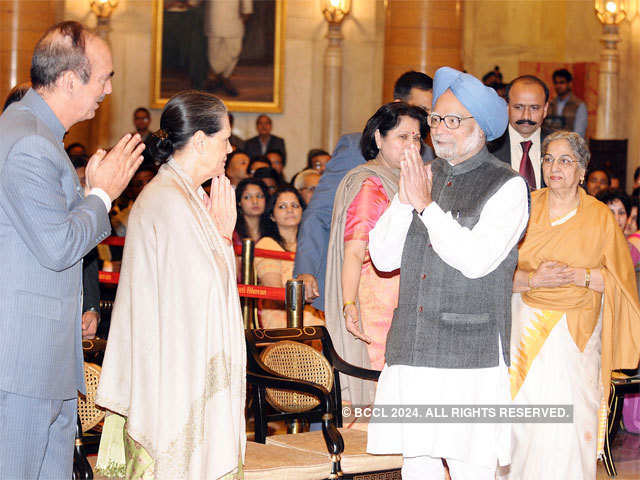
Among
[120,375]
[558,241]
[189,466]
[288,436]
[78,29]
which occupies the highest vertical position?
[78,29]

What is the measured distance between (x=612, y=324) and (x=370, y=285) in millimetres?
1384

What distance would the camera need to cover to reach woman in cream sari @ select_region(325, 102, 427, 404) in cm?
479

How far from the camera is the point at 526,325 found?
5184 millimetres

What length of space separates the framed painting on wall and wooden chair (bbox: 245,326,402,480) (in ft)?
31.7

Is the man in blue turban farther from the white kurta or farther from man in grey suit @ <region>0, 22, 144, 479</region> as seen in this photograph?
man in grey suit @ <region>0, 22, 144, 479</region>

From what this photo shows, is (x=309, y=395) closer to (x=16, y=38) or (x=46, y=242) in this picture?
(x=46, y=242)

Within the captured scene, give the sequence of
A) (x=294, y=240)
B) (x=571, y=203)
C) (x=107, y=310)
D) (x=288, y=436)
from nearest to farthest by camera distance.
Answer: (x=288, y=436)
(x=571, y=203)
(x=107, y=310)
(x=294, y=240)

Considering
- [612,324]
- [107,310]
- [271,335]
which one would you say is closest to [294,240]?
Result: [107,310]

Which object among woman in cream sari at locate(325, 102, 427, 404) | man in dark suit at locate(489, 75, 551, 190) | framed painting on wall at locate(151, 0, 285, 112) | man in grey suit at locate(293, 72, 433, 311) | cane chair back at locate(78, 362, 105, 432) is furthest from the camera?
framed painting on wall at locate(151, 0, 285, 112)

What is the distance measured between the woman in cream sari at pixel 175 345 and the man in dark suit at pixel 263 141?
1010 cm

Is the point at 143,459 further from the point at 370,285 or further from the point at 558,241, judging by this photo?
the point at 558,241

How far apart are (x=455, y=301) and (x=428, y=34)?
975 centimetres

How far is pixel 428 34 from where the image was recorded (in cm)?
1275

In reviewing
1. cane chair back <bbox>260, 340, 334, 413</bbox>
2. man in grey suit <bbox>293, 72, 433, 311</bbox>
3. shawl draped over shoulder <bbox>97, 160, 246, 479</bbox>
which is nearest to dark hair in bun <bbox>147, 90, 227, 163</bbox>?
shawl draped over shoulder <bbox>97, 160, 246, 479</bbox>
